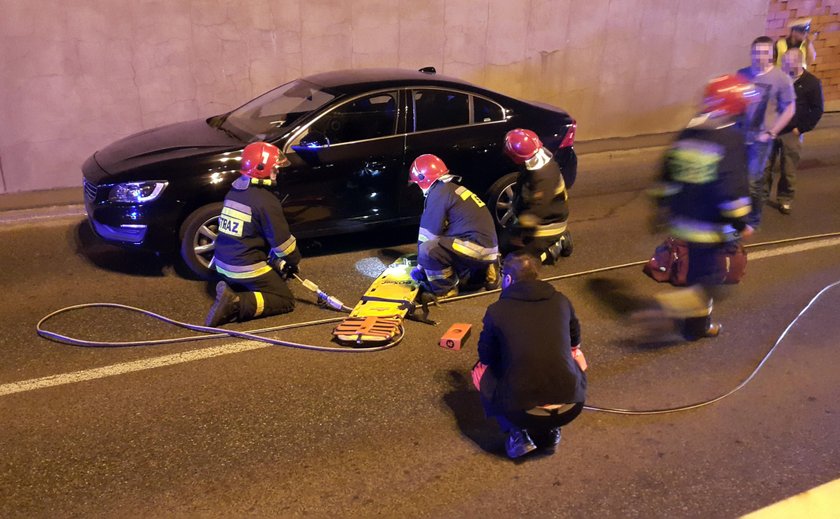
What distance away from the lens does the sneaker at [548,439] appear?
387 centimetres

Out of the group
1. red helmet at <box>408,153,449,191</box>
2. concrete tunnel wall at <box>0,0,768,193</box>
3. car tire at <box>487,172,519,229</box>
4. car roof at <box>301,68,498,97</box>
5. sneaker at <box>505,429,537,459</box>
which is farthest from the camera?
concrete tunnel wall at <box>0,0,768,193</box>

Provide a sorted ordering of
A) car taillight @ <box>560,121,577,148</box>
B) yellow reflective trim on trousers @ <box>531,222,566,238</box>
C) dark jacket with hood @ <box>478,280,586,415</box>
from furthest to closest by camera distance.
Answer: car taillight @ <box>560,121,577,148</box> → yellow reflective trim on trousers @ <box>531,222,566,238</box> → dark jacket with hood @ <box>478,280,586,415</box>

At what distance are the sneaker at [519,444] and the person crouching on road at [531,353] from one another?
137mm

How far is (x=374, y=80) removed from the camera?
665 centimetres

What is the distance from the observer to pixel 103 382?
15.1ft

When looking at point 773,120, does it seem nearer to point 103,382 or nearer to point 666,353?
point 666,353

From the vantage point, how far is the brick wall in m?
12.6

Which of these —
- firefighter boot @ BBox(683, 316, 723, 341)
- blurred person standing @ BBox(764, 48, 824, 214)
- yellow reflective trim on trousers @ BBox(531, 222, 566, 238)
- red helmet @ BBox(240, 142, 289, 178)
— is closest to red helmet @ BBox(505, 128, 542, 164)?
yellow reflective trim on trousers @ BBox(531, 222, 566, 238)

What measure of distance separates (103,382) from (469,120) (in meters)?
4.11

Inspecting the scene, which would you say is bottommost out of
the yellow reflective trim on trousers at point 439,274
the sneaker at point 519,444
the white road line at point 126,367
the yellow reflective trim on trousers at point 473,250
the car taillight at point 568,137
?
the white road line at point 126,367

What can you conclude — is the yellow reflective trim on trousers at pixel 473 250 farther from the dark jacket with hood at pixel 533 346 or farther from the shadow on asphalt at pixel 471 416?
the dark jacket with hood at pixel 533 346

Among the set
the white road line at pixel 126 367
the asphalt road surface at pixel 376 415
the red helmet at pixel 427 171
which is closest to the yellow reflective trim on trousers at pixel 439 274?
the asphalt road surface at pixel 376 415

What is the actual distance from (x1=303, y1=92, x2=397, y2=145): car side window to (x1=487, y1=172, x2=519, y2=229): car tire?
4.09 feet

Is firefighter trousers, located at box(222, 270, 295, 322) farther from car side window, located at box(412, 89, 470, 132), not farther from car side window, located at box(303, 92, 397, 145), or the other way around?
car side window, located at box(412, 89, 470, 132)
